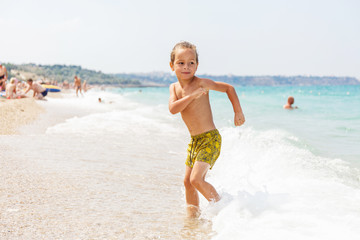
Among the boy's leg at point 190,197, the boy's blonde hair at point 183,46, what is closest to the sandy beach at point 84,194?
→ the boy's leg at point 190,197

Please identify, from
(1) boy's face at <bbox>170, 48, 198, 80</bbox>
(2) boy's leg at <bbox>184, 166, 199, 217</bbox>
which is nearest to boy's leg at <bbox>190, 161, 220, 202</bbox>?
(2) boy's leg at <bbox>184, 166, 199, 217</bbox>

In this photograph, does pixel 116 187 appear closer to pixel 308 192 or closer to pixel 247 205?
pixel 247 205

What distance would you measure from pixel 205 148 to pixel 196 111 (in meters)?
0.37

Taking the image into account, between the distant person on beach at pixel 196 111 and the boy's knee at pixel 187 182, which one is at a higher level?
the distant person on beach at pixel 196 111

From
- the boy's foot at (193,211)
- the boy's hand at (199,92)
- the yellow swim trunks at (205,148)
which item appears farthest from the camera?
the boy's foot at (193,211)

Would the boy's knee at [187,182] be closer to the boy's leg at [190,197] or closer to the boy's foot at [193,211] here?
the boy's leg at [190,197]

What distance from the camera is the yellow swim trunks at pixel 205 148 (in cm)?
314

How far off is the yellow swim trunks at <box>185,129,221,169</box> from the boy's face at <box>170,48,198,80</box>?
589 millimetres

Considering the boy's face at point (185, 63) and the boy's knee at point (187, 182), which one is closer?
the boy's face at point (185, 63)

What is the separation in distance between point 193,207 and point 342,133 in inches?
330

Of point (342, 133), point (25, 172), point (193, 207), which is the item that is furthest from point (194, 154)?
point (342, 133)

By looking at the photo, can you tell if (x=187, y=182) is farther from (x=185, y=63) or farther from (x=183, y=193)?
(x=185, y=63)

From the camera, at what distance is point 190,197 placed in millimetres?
3402

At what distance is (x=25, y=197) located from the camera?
10.8 feet
